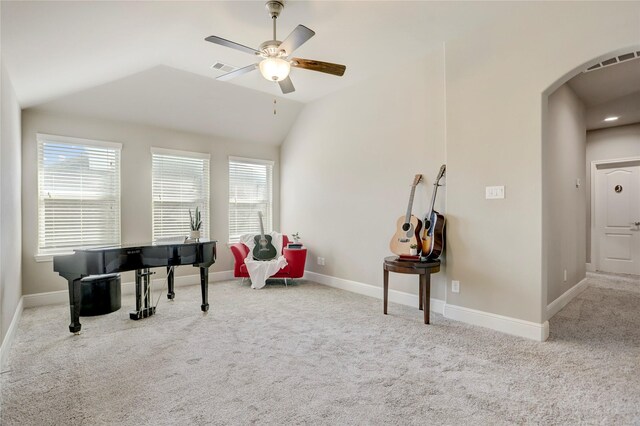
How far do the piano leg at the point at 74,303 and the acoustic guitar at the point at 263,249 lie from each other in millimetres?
2559

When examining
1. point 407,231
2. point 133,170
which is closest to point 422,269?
point 407,231

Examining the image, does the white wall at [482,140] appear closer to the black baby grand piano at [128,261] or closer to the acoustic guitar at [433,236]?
the acoustic guitar at [433,236]

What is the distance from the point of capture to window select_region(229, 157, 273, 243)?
5.97 metres

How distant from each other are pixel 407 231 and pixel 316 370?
2.07m

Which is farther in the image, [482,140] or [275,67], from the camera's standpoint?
[482,140]

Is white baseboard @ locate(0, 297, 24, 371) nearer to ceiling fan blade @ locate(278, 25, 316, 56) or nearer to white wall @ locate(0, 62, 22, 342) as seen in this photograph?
white wall @ locate(0, 62, 22, 342)

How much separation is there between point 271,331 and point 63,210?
334cm

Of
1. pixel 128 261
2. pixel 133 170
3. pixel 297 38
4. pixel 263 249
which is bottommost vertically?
pixel 263 249

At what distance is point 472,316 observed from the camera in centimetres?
346

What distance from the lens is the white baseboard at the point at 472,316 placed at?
3045 millimetres

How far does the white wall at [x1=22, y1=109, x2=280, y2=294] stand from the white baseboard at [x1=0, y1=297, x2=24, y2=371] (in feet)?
2.11

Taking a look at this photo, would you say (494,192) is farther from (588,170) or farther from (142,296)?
(588,170)

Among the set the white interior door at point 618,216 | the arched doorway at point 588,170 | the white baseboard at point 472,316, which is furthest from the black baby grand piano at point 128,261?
the white interior door at point 618,216

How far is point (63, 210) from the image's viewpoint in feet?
14.5
